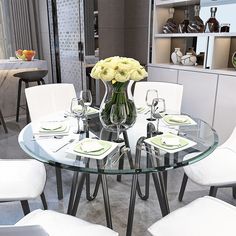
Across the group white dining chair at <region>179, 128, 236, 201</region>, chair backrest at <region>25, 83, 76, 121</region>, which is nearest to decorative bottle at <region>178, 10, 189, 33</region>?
chair backrest at <region>25, 83, 76, 121</region>

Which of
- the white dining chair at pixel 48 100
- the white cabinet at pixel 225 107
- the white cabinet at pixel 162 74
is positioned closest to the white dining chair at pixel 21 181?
the white dining chair at pixel 48 100

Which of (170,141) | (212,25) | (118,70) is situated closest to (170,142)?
(170,141)

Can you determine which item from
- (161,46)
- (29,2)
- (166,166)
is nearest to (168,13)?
(161,46)

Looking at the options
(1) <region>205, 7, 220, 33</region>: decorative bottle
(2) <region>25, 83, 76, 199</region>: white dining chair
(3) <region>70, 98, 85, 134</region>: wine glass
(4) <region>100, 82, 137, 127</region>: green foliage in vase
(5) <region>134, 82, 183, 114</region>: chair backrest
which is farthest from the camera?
(1) <region>205, 7, 220, 33</region>: decorative bottle

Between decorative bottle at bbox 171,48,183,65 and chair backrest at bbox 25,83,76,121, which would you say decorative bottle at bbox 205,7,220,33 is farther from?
chair backrest at bbox 25,83,76,121

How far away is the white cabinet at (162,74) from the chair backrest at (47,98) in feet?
4.22

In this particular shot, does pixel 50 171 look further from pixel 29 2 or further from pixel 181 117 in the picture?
pixel 29 2

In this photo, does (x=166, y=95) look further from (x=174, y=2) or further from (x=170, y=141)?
(x=174, y=2)

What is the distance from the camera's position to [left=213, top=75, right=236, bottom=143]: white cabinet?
262 centimetres

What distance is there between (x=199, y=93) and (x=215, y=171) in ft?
4.54

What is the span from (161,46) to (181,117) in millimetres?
1811

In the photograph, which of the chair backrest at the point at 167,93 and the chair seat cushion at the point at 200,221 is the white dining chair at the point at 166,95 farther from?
the chair seat cushion at the point at 200,221

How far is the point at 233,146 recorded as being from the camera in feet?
6.71

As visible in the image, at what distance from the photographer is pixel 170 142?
144 centimetres
